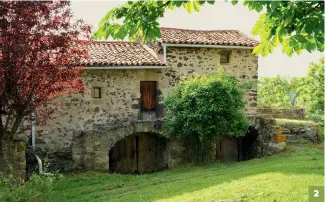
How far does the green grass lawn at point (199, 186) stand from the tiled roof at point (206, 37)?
522cm

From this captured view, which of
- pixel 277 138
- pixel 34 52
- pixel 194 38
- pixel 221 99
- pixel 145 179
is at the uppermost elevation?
pixel 194 38

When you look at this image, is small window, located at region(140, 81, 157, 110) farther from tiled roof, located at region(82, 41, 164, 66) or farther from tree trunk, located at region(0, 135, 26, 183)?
tree trunk, located at region(0, 135, 26, 183)

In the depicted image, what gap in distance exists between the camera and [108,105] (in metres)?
15.0

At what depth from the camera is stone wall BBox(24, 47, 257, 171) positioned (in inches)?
531

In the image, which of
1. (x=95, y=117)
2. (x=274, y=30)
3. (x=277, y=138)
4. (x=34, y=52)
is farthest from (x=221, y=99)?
(x=274, y=30)

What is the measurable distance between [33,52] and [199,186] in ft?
15.7

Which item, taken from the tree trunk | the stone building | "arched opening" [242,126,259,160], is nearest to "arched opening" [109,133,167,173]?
the stone building

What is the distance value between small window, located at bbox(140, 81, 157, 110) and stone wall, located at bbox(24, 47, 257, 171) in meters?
0.17

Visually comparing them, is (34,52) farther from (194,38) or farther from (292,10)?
(194,38)

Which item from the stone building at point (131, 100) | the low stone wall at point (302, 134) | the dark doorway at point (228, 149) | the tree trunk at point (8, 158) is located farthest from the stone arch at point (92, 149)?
the low stone wall at point (302, 134)

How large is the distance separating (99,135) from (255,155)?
6.15 metres

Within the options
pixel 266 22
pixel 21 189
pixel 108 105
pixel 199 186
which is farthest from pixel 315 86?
pixel 266 22

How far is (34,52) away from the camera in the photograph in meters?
9.23

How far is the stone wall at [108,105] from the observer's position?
44.2ft
